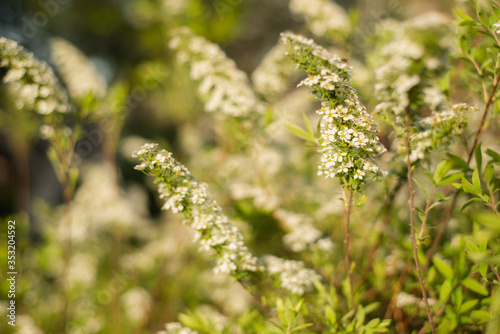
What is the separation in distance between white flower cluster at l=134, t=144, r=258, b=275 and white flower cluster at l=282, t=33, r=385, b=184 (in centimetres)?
41

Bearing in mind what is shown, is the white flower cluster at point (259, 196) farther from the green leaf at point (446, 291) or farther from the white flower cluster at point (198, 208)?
the green leaf at point (446, 291)

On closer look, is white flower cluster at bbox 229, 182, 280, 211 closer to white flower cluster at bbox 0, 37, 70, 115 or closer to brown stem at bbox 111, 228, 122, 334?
white flower cluster at bbox 0, 37, 70, 115

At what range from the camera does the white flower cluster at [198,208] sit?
109 cm

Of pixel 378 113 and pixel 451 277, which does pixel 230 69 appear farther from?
pixel 451 277

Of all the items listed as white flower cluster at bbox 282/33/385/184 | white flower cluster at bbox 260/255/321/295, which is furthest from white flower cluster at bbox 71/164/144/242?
white flower cluster at bbox 282/33/385/184

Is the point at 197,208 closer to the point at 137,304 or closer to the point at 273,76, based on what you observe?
the point at 273,76

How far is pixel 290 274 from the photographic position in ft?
4.62

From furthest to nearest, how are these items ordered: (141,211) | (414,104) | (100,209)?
(141,211)
(100,209)
(414,104)

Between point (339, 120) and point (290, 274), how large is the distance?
2.35ft

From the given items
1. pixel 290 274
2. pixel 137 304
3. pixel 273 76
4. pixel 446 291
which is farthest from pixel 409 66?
pixel 137 304

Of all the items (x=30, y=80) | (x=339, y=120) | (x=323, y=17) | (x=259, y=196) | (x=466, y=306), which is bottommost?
(x=466, y=306)

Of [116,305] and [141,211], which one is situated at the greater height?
[141,211]

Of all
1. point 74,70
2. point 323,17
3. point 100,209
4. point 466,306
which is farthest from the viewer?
point 100,209

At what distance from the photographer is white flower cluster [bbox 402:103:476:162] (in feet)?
3.61
